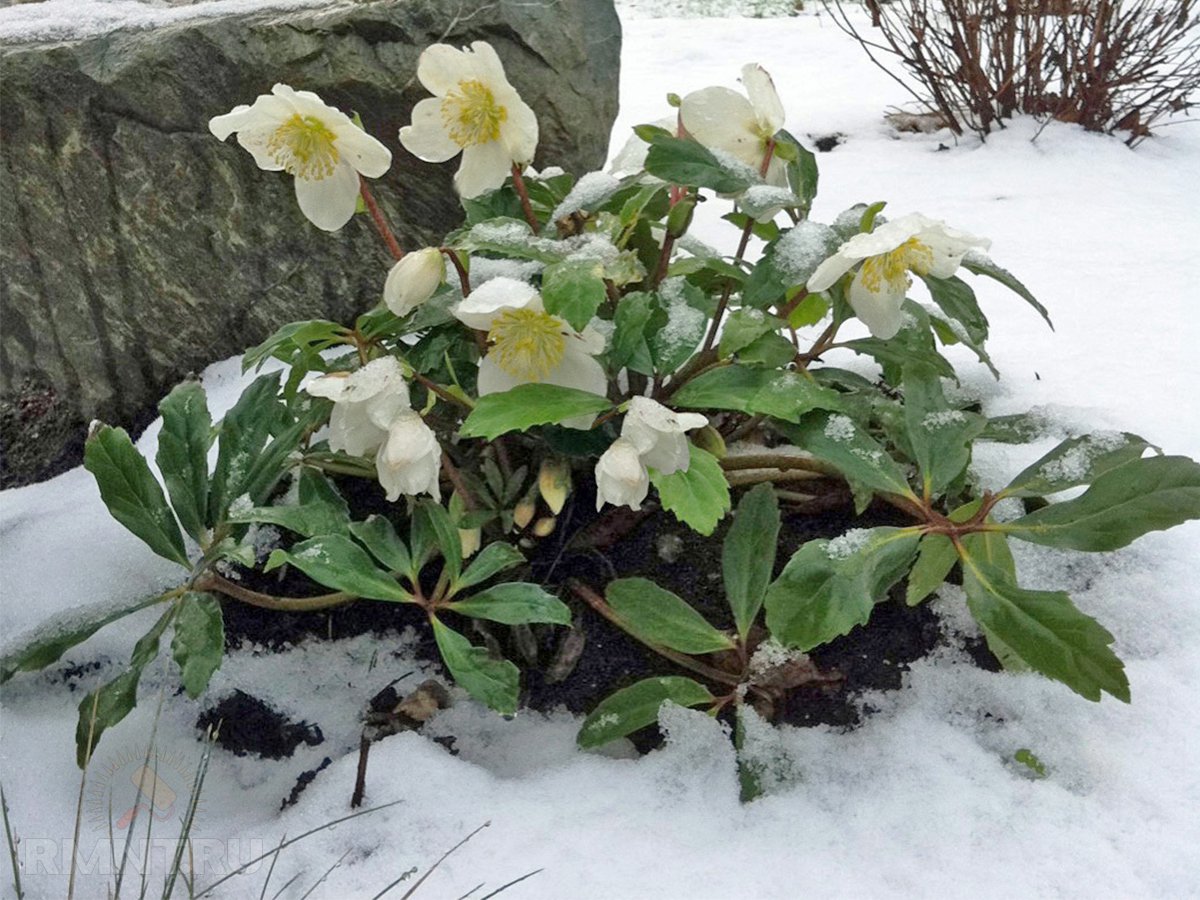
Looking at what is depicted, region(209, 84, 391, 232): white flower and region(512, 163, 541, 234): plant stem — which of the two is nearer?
region(209, 84, 391, 232): white flower

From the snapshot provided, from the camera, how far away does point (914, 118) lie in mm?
3098

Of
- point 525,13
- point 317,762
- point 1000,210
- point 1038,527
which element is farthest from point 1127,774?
point 1000,210

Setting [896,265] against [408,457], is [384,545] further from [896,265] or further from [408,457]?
[896,265]

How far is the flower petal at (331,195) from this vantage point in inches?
45.8

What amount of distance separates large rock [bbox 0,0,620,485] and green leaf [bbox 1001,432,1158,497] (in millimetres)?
1134

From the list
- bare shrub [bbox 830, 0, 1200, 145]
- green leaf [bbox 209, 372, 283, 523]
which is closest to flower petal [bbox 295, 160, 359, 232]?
green leaf [bbox 209, 372, 283, 523]

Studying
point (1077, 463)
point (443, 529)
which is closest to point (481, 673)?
point (443, 529)

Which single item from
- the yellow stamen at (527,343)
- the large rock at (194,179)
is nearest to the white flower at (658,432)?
the yellow stamen at (527,343)

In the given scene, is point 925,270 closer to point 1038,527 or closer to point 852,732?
point 1038,527

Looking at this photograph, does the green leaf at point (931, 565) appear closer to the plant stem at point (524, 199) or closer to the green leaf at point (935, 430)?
the green leaf at point (935, 430)

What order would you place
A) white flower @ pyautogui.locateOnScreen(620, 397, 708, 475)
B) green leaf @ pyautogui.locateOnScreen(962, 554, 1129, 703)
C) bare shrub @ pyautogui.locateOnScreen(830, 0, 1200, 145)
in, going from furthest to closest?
1. bare shrub @ pyautogui.locateOnScreen(830, 0, 1200, 145)
2. white flower @ pyautogui.locateOnScreen(620, 397, 708, 475)
3. green leaf @ pyautogui.locateOnScreen(962, 554, 1129, 703)

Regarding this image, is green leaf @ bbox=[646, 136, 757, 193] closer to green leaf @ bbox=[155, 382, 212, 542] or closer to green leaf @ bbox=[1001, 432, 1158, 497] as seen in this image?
green leaf @ bbox=[1001, 432, 1158, 497]

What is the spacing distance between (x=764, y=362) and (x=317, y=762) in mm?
742

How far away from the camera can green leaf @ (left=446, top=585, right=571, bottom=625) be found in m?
1.08
